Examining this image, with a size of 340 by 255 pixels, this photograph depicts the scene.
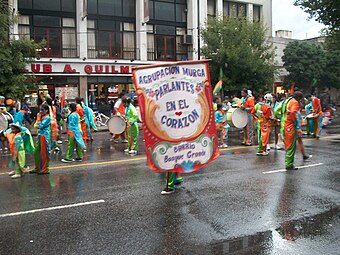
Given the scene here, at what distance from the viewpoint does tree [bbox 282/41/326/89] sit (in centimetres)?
3578

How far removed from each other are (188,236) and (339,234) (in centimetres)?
189

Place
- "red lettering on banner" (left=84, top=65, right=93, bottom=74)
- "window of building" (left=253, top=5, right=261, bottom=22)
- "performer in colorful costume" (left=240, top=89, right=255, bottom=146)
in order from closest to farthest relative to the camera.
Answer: "performer in colorful costume" (left=240, top=89, right=255, bottom=146) → "red lettering on banner" (left=84, top=65, right=93, bottom=74) → "window of building" (left=253, top=5, right=261, bottom=22)

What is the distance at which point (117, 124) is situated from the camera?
1468 cm

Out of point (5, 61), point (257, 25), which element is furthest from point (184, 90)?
point (257, 25)

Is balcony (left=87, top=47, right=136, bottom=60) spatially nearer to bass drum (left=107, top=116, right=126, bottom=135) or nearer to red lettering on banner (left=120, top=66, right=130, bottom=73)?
red lettering on banner (left=120, top=66, right=130, bottom=73)

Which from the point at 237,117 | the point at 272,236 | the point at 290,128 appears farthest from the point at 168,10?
the point at 272,236

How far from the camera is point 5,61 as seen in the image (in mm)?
19438

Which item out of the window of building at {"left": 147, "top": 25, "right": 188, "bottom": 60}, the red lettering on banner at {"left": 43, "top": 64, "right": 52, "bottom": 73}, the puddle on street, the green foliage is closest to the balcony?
the window of building at {"left": 147, "top": 25, "right": 188, "bottom": 60}

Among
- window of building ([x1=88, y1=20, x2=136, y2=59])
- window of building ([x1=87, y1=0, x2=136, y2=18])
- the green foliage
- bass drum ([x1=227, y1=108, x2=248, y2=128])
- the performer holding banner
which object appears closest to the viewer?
the performer holding banner

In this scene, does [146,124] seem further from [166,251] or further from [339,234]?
[339,234]

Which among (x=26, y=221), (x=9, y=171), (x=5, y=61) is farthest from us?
(x=5, y=61)

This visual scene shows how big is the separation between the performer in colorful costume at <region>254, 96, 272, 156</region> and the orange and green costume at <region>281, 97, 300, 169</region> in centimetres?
224

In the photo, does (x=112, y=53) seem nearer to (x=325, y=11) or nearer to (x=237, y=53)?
(x=237, y=53)

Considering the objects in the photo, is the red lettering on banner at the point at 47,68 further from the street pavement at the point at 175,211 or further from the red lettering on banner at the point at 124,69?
the street pavement at the point at 175,211
